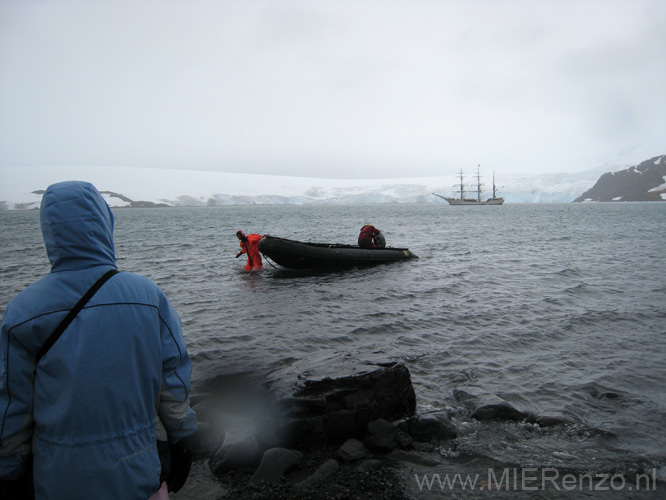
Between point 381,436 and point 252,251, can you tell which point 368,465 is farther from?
point 252,251

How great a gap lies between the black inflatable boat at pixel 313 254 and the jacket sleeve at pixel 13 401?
15.4 metres

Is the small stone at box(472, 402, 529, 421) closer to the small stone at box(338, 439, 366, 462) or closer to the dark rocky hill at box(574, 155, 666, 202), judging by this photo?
the small stone at box(338, 439, 366, 462)

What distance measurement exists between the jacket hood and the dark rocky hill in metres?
211

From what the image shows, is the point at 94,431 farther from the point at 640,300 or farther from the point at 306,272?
the point at 306,272

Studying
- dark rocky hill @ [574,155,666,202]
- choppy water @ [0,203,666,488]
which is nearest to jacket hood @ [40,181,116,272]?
choppy water @ [0,203,666,488]

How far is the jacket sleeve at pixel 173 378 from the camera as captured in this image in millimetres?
2160

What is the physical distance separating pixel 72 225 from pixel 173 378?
0.87 m

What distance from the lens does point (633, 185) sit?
179 metres

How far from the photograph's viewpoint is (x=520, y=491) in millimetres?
4336

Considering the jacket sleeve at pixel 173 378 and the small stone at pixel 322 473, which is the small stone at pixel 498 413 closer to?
the small stone at pixel 322 473

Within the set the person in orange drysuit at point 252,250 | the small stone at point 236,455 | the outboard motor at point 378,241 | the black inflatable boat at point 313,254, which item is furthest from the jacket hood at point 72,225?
the outboard motor at point 378,241

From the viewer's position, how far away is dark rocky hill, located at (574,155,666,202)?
175000mm

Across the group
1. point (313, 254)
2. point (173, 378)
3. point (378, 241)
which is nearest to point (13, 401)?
point (173, 378)

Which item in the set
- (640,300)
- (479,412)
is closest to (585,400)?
(479,412)
